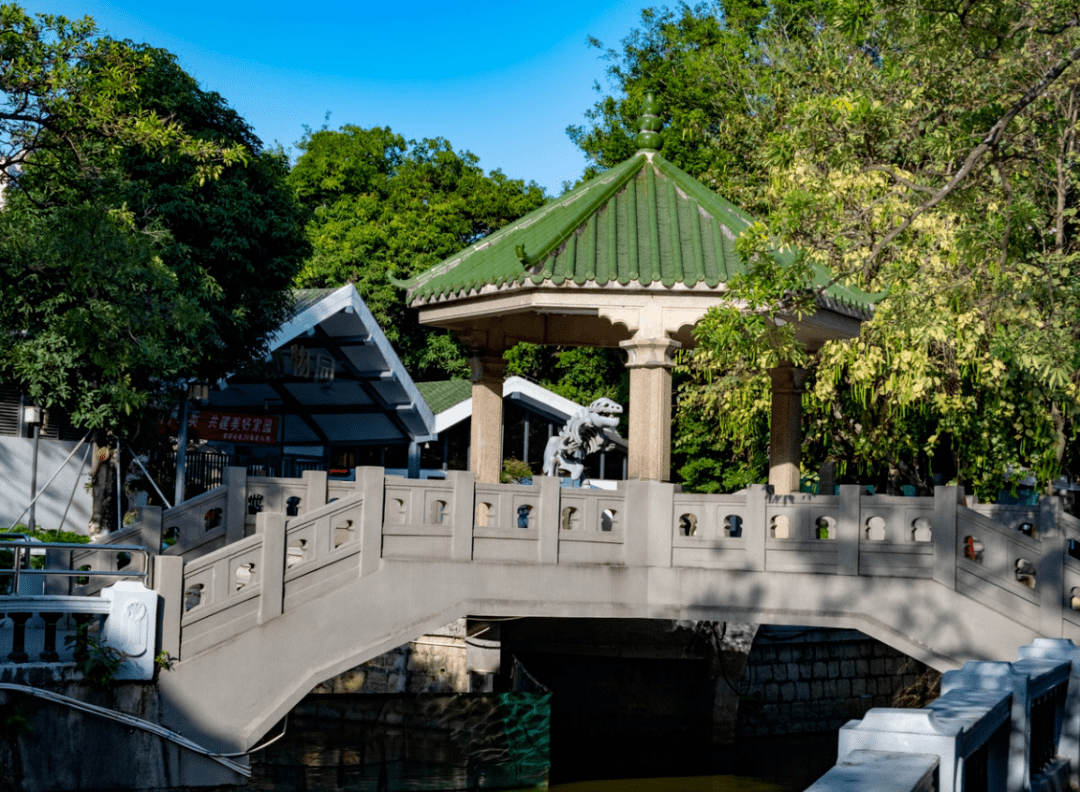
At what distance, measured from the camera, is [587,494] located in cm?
1318

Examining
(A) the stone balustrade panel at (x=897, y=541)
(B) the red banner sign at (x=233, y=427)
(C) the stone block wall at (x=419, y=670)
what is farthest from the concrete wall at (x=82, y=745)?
(B) the red banner sign at (x=233, y=427)

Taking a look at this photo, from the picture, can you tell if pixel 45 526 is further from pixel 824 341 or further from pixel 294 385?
pixel 824 341

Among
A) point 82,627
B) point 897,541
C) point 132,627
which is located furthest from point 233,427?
point 897,541

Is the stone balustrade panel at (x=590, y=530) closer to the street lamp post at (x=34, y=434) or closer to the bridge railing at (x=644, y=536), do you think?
the bridge railing at (x=644, y=536)

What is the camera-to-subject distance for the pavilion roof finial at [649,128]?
16109 mm

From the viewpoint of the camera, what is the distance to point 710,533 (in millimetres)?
13148

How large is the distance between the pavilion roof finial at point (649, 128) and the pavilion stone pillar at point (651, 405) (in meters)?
3.74

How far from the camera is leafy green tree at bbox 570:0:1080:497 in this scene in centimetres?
1148

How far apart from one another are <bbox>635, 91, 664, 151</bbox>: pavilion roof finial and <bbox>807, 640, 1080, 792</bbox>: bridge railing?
888 cm

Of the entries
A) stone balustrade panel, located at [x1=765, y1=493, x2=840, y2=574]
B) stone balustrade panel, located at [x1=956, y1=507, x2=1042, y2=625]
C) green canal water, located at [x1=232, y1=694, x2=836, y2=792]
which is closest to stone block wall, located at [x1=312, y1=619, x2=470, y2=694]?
green canal water, located at [x1=232, y1=694, x2=836, y2=792]

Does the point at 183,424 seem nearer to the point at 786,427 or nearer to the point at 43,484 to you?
the point at 43,484

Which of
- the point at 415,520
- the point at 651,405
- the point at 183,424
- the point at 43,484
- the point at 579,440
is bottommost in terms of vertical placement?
the point at 415,520

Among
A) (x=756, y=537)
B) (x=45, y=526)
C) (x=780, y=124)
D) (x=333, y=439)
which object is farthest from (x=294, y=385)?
(x=756, y=537)

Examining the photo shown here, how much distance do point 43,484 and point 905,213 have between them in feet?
50.7
